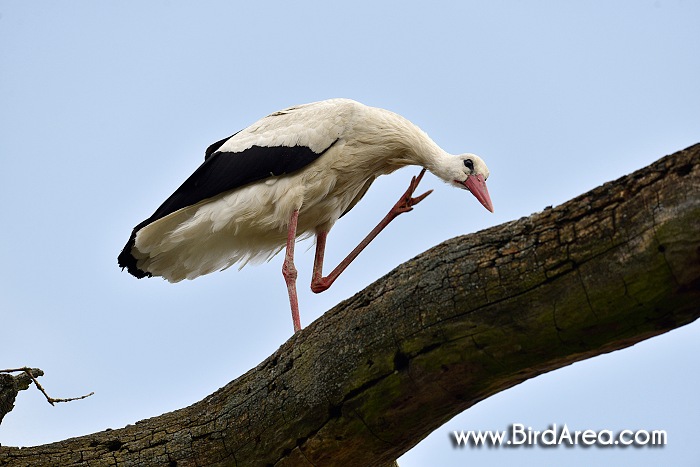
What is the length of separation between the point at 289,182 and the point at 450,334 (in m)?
4.62

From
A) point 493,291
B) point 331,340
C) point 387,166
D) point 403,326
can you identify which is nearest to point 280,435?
point 331,340

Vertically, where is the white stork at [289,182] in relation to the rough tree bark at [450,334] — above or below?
above

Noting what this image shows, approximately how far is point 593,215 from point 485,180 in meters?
4.97

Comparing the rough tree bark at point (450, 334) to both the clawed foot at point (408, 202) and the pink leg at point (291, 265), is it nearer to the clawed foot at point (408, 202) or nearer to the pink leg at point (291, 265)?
the pink leg at point (291, 265)

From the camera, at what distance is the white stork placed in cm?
868

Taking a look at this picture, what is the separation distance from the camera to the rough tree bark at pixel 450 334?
3734mm

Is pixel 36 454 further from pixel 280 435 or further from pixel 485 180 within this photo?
pixel 485 180

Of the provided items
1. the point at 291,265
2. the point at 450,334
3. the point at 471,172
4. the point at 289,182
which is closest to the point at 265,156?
the point at 289,182

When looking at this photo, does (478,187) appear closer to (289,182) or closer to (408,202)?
(408,202)

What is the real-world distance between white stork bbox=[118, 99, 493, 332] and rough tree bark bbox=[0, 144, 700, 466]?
3.21m

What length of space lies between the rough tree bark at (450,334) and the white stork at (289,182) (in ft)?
10.5

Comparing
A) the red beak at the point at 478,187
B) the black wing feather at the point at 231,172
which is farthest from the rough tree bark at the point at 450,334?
the red beak at the point at 478,187

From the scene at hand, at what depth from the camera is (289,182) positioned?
28.4 ft

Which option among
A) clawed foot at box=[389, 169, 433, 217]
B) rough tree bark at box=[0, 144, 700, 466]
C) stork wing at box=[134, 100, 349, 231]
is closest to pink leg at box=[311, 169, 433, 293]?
clawed foot at box=[389, 169, 433, 217]
